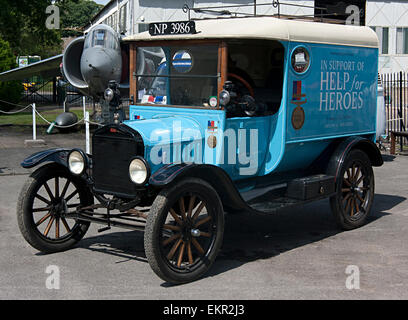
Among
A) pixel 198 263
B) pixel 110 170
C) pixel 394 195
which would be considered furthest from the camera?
pixel 394 195

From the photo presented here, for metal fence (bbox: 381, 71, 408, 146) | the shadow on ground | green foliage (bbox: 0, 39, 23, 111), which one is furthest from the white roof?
green foliage (bbox: 0, 39, 23, 111)

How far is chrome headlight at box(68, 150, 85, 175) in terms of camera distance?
19.7 feet

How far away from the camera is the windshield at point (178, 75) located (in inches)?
243

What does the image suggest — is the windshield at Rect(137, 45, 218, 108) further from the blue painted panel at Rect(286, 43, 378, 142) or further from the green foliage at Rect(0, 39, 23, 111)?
the green foliage at Rect(0, 39, 23, 111)

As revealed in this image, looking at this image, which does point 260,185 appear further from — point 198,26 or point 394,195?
point 394,195

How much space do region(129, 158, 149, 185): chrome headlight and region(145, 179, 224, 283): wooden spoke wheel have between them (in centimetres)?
29

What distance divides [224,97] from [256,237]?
1.99 meters

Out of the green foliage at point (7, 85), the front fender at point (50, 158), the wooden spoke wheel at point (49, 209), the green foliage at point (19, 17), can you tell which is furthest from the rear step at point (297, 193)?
the green foliage at point (7, 85)

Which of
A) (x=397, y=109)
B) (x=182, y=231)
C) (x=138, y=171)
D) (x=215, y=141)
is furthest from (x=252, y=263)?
(x=397, y=109)

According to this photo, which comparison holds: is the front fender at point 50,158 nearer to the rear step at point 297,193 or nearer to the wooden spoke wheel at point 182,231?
the wooden spoke wheel at point 182,231

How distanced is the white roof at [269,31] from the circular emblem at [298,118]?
777 mm

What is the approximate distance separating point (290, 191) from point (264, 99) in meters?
1.14

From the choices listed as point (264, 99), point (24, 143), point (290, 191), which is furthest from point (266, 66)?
point (24, 143)

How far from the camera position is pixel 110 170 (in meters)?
5.79
